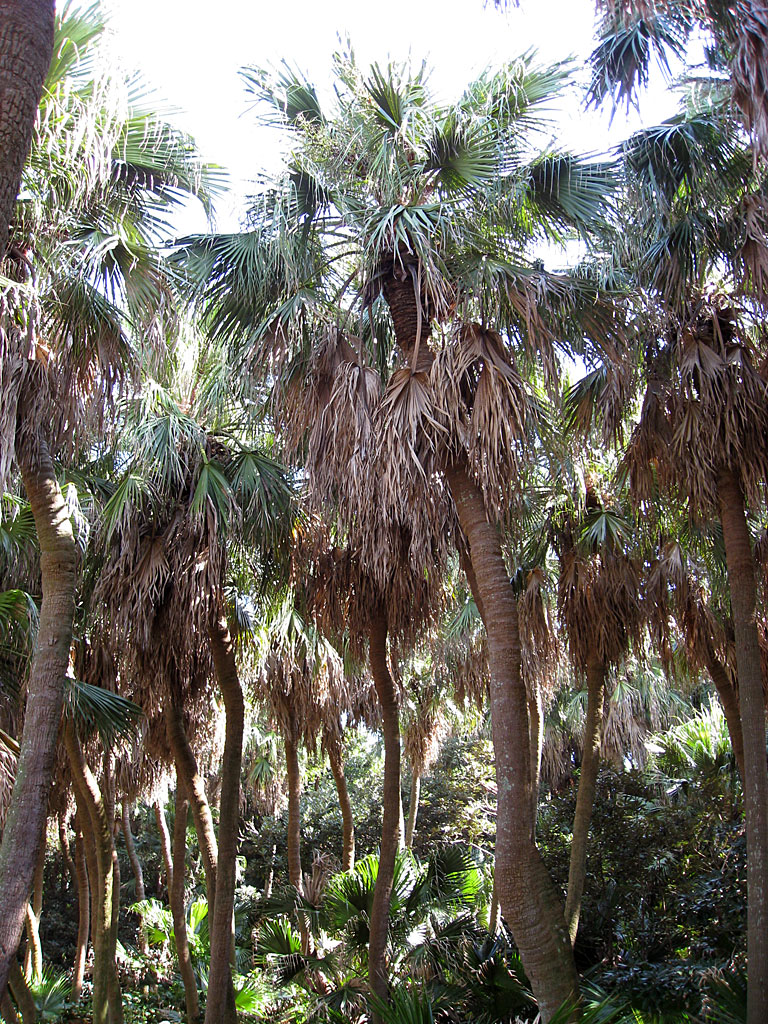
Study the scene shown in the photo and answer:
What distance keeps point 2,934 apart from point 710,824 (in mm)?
9829

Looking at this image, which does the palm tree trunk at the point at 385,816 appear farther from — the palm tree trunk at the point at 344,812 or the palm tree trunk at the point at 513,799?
the palm tree trunk at the point at 344,812

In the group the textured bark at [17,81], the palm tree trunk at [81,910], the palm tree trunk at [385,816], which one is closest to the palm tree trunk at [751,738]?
the palm tree trunk at [385,816]

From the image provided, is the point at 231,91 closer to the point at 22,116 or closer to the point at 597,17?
the point at 597,17

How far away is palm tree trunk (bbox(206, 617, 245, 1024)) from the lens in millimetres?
8594

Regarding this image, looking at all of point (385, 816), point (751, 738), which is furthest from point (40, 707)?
point (751, 738)

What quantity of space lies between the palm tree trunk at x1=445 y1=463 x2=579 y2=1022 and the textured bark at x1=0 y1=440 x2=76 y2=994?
3271 millimetres

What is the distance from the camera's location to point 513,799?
581 centimetres

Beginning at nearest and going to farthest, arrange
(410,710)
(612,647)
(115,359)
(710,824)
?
(115,359), (612,647), (710,824), (410,710)

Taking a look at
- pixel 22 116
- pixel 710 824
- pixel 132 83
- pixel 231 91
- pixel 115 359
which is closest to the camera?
pixel 22 116

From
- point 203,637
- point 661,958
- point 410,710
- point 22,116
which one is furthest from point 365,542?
point 410,710

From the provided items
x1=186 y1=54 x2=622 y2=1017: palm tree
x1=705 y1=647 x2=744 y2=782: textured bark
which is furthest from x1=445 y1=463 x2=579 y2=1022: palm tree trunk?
x1=705 y1=647 x2=744 y2=782: textured bark

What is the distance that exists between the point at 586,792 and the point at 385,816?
8.50 feet

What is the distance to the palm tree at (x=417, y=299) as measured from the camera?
21.8 feet

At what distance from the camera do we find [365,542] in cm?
771
